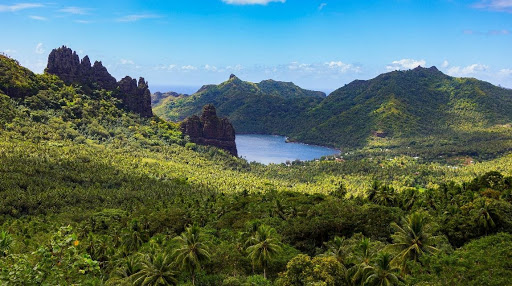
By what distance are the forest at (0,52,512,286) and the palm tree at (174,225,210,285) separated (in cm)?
16

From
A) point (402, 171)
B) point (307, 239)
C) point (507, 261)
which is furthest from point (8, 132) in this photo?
point (402, 171)

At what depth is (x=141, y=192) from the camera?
119500 millimetres

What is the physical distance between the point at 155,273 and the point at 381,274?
25495 millimetres

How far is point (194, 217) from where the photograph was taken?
83500mm

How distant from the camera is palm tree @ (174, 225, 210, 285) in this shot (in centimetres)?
4772

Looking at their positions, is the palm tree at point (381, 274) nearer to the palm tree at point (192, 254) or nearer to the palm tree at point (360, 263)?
the palm tree at point (360, 263)

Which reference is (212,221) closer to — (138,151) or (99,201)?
(99,201)

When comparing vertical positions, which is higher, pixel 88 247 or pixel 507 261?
pixel 507 261

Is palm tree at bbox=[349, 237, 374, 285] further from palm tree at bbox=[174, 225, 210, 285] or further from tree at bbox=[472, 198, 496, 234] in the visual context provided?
tree at bbox=[472, 198, 496, 234]

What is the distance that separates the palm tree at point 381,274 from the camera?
129 ft

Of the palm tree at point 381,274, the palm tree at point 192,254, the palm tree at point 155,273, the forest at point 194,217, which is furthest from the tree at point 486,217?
the palm tree at point 155,273

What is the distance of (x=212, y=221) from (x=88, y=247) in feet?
93.0

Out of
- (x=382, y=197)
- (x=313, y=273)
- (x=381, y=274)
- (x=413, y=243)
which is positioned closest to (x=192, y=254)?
(x=313, y=273)

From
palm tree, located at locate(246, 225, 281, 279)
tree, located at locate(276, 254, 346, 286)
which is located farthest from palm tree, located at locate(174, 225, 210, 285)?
tree, located at locate(276, 254, 346, 286)
